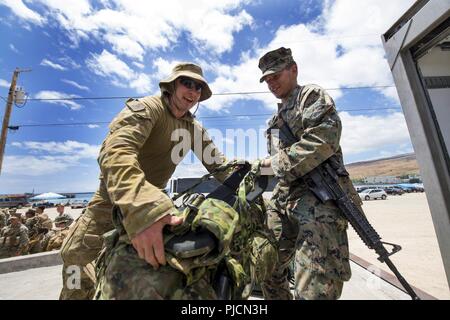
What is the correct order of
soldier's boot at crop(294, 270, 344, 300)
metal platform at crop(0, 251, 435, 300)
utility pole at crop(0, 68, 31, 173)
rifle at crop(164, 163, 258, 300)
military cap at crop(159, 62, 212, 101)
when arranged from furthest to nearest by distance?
1. utility pole at crop(0, 68, 31, 173)
2. metal platform at crop(0, 251, 435, 300)
3. military cap at crop(159, 62, 212, 101)
4. soldier's boot at crop(294, 270, 344, 300)
5. rifle at crop(164, 163, 258, 300)

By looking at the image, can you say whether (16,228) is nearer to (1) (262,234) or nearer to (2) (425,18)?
(1) (262,234)

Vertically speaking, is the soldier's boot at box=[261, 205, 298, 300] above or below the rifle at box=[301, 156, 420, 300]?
below

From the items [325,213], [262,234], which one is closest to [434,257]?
[325,213]

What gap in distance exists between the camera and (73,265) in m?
1.92

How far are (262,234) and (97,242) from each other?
1209 millimetres

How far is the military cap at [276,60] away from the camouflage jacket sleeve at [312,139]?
1.27 ft

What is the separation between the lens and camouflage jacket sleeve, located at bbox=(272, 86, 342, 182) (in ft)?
5.98

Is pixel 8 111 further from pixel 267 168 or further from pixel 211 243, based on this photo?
pixel 211 243

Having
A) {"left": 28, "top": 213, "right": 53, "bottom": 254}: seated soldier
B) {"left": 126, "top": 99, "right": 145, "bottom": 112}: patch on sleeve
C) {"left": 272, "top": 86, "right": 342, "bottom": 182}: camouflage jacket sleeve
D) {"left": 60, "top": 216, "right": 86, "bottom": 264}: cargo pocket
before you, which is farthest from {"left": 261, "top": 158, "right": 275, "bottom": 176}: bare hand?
{"left": 28, "top": 213, "right": 53, "bottom": 254}: seated soldier

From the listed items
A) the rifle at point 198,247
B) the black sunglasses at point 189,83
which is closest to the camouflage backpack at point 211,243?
the rifle at point 198,247

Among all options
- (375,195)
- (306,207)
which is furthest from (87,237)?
(375,195)

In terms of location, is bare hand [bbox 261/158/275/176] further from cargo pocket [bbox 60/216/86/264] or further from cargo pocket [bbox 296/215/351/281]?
cargo pocket [bbox 60/216/86/264]

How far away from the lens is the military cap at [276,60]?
86.5 inches

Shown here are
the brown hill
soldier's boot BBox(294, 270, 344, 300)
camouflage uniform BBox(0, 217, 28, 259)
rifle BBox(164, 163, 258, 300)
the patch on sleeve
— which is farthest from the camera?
the brown hill
